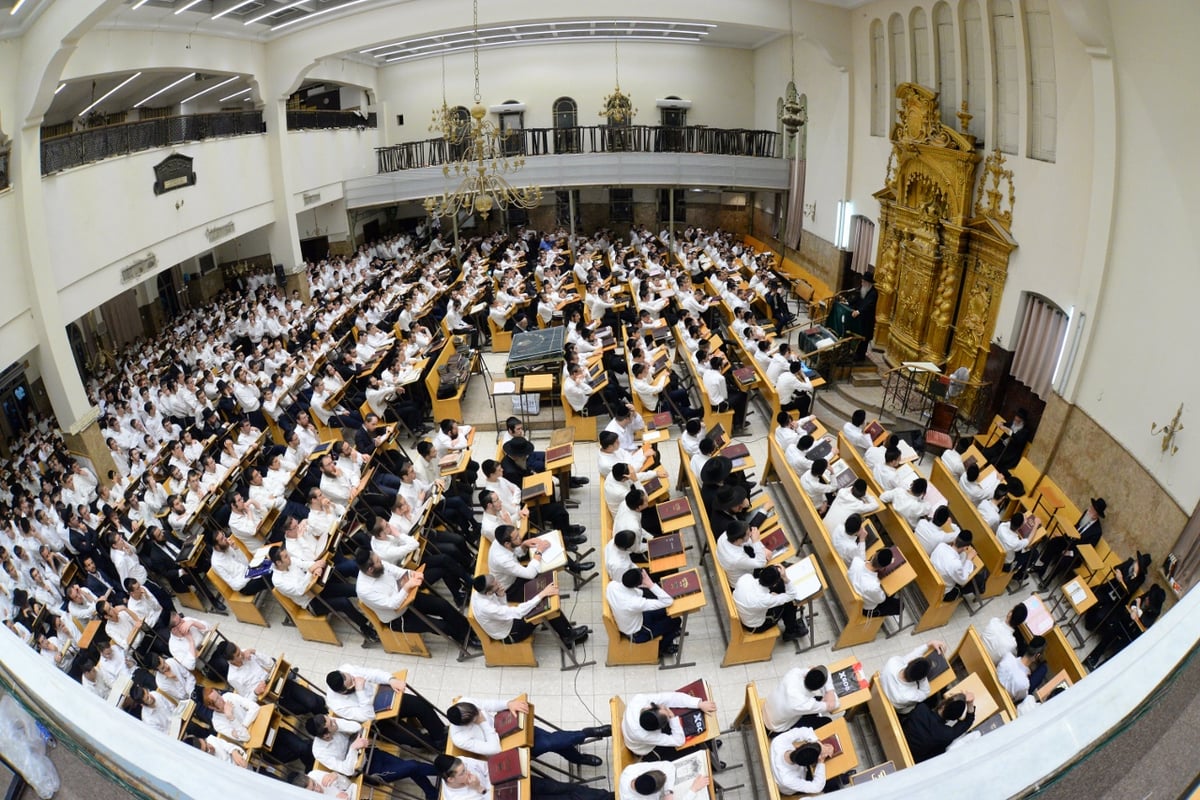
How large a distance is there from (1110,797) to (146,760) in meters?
2.24

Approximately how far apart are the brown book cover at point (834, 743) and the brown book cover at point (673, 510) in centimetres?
270

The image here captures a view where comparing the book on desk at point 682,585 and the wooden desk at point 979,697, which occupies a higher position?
the book on desk at point 682,585

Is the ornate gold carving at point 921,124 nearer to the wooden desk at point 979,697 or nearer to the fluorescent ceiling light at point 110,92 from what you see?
the wooden desk at point 979,697

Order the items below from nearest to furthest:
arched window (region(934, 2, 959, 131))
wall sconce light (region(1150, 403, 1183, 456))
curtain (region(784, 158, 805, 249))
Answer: wall sconce light (region(1150, 403, 1183, 456)) < arched window (region(934, 2, 959, 131)) < curtain (region(784, 158, 805, 249))

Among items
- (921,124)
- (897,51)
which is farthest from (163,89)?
(921,124)

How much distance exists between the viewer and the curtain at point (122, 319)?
16.7 metres

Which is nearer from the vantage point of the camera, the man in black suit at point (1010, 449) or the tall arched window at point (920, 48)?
the man in black suit at point (1010, 449)

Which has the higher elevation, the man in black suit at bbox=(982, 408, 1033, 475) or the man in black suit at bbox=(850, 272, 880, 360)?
the man in black suit at bbox=(850, 272, 880, 360)

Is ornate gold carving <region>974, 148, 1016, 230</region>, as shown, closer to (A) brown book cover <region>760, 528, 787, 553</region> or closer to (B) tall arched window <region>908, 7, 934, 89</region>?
(B) tall arched window <region>908, 7, 934, 89</region>

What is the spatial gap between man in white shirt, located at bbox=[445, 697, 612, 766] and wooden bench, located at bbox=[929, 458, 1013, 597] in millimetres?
4626

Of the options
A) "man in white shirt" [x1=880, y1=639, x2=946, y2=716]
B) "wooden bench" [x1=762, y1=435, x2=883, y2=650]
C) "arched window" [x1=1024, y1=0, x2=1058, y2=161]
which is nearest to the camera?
"man in white shirt" [x1=880, y1=639, x2=946, y2=716]

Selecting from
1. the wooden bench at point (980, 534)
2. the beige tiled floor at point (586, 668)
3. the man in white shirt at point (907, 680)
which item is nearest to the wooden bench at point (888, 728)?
the man in white shirt at point (907, 680)

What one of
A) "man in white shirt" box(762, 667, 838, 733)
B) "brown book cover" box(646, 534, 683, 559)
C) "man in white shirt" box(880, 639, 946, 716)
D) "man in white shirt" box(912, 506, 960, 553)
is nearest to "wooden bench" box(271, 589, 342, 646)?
"brown book cover" box(646, 534, 683, 559)

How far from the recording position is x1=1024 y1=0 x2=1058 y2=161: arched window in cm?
909
